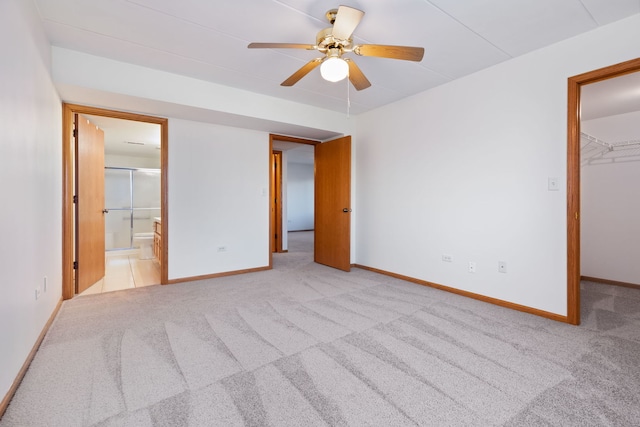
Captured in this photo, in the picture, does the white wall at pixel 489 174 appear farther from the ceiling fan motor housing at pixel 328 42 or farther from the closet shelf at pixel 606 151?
the closet shelf at pixel 606 151

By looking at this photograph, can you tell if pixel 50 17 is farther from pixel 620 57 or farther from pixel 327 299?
pixel 620 57

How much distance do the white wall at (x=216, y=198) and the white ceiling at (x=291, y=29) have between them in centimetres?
100

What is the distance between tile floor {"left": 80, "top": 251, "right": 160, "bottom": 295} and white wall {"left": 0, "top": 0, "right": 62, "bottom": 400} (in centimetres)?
102

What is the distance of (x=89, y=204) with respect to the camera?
348 centimetres

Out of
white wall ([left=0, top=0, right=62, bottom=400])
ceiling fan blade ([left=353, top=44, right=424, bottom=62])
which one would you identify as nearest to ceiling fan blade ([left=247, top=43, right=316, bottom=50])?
ceiling fan blade ([left=353, top=44, right=424, bottom=62])

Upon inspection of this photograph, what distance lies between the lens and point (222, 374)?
5.63ft

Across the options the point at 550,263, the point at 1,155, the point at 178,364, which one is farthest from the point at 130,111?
the point at 550,263

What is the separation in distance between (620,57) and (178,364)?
152 inches

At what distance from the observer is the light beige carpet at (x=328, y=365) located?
4.58 ft

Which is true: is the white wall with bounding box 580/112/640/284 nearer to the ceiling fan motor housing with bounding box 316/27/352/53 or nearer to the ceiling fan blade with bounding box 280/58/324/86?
the ceiling fan motor housing with bounding box 316/27/352/53

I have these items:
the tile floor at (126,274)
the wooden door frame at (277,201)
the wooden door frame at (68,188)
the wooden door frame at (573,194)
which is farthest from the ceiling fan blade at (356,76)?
the wooden door frame at (277,201)

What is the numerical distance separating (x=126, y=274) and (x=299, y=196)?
260 inches

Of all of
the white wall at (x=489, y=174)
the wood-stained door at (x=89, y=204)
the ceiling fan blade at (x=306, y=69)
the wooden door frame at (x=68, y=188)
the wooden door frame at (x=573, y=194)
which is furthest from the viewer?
the wood-stained door at (x=89, y=204)

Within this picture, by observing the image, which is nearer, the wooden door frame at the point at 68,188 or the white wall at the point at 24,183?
the white wall at the point at 24,183
